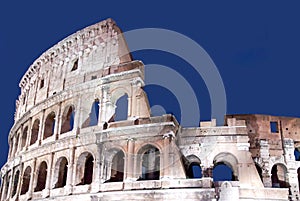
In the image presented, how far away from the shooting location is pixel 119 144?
1767 cm

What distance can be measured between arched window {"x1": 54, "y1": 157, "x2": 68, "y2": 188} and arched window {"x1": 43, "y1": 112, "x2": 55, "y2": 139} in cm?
242

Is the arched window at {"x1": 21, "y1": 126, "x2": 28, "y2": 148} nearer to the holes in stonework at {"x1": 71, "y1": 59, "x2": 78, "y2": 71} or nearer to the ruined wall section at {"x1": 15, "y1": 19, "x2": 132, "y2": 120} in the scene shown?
the ruined wall section at {"x1": 15, "y1": 19, "x2": 132, "y2": 120}

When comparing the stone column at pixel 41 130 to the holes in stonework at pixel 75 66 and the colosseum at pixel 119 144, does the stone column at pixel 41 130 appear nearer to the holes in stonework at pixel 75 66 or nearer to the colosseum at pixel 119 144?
the colosseum at pixel 119 144

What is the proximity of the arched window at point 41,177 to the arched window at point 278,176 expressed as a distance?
11984mm

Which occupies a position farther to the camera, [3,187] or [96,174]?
[3,187]

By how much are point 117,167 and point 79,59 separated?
6.43m

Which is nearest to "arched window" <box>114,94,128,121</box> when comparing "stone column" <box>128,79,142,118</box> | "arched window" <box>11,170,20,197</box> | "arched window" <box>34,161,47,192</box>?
"stone column" <box>128,79,142,118</box>

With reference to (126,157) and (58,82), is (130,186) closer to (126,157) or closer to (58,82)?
(126,157)

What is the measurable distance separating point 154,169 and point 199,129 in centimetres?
320

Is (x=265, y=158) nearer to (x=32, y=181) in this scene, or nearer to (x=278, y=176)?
(x=278, y=176)

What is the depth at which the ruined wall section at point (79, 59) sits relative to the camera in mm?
20297

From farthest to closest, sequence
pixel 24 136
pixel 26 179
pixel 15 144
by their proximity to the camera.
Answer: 1. pixel 15 144
2. pixel 24 136
3. pixel 26 179

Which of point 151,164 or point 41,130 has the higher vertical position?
point 41,130

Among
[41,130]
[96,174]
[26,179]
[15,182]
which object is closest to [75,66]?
[41,130]
